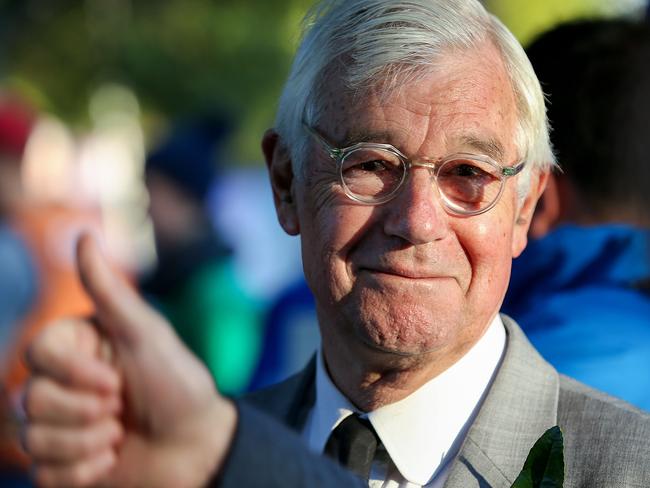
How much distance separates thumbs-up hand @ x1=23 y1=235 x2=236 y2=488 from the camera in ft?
4.22

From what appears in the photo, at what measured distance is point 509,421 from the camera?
2152 millimetres

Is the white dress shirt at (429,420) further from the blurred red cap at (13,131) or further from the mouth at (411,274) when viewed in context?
the blurred red cap at (13,131)

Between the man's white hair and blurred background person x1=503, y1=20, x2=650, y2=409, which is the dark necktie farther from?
blurred background person x1=503, y1=20, x2=650, y2=409

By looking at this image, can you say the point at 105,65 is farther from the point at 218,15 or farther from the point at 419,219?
the point at 419,219

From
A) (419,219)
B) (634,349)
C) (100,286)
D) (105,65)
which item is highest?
(100,286)

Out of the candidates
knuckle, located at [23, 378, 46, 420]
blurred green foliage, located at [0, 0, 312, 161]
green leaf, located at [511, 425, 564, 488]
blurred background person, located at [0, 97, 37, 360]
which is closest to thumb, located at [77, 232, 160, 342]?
knuckle, located at [23, 378, 46, 420]

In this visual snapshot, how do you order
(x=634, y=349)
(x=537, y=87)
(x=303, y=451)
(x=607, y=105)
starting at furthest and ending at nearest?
(x=607, y=105) → (x=634, y=349) → (x=537, y=87) → (x=303, y=451)

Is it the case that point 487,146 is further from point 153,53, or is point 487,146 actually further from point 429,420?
point 153,53

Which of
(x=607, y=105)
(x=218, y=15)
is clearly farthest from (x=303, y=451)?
(x=218, y=15)

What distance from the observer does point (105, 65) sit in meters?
26.2

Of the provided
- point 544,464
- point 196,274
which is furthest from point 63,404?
point 196,274

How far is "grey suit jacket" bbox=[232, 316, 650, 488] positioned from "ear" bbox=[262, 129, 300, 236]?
24.1 inches

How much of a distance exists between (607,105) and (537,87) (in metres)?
1.04

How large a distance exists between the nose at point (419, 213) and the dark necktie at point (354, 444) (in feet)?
1.42
